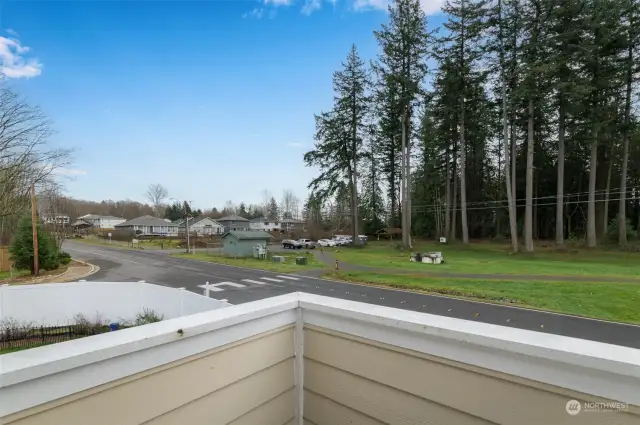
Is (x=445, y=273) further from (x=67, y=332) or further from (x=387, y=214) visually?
(x=387, y=214)

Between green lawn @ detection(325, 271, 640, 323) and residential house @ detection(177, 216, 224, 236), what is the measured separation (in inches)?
1731

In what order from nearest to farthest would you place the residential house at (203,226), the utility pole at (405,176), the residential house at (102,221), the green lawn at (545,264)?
the green lawn at (545,264) < the utility pole at (405,176) < the residential house at (203,226) < the residential house at (102,221)

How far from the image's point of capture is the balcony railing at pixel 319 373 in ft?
2.77

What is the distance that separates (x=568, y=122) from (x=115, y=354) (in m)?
23.5

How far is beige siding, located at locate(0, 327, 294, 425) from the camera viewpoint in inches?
35.8

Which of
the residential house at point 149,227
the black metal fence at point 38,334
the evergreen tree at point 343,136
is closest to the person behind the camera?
the black metal fence at point 38,334

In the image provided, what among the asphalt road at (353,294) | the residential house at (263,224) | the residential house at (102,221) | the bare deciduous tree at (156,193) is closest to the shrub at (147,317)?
the asphalt road at (353,294)

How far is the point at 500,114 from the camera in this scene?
20.6 metres

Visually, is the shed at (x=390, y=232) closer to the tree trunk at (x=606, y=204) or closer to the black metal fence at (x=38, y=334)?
the tree trunk at (x=606, y=204)

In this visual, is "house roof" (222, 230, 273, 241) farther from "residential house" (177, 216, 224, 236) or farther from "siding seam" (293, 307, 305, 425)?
"residential house" (177, 216, 224, 236)

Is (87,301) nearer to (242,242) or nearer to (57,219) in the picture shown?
(242,242)

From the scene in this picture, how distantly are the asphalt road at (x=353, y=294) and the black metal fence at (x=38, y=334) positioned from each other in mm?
3488

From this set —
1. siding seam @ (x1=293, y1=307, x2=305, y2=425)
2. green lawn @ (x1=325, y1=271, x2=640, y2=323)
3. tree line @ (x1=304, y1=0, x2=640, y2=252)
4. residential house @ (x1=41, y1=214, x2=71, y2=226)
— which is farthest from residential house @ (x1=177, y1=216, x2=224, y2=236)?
siding seam @ (x1=293, y1=307, x2=305, y2=425)

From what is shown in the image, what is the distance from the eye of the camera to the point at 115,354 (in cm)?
95
